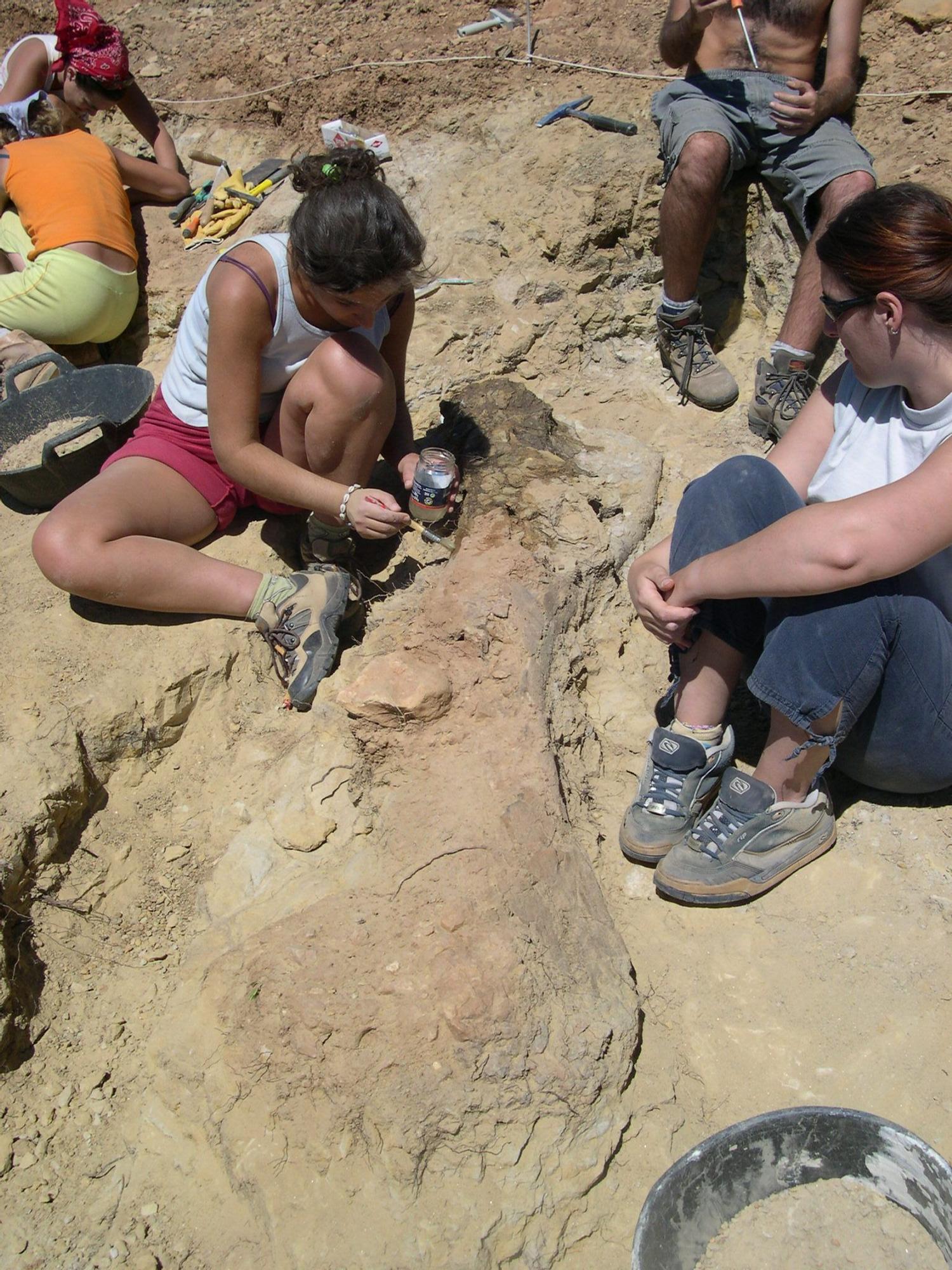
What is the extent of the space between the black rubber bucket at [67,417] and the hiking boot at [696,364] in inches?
70.2

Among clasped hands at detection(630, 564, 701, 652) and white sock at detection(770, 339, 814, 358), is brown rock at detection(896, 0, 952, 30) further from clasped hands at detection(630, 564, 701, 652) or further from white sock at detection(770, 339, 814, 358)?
clasped hands at detection(630, 564, 701, 652)

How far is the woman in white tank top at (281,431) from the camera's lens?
6.61ft

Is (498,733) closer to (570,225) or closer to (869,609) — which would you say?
(869,609)

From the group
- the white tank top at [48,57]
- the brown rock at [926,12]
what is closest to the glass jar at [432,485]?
the brown rock at [926,12]

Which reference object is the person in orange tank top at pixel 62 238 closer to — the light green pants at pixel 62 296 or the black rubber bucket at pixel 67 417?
the light green pants at pixel 62 296

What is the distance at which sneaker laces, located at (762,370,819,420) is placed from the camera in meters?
2.75

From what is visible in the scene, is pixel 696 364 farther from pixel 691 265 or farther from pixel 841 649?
pixel 841 649

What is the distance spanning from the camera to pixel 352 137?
146 inches

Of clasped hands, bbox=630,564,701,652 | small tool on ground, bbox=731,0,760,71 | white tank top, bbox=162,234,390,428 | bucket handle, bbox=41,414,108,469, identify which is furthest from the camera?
small tool on ground, bbox=731,0,760,71

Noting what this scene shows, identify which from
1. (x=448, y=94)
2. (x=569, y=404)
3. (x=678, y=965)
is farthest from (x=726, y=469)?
(x=448, y=94)

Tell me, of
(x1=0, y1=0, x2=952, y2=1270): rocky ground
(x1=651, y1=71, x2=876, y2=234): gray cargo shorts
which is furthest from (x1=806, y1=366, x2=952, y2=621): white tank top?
(x1=651, y1=71, x2=876, y2=234): gray cargo shorts

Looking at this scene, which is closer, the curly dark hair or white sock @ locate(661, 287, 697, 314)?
the curly dark hair

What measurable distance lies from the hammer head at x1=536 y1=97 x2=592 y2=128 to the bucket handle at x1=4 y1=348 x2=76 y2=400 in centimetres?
202

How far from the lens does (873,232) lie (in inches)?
56.4
